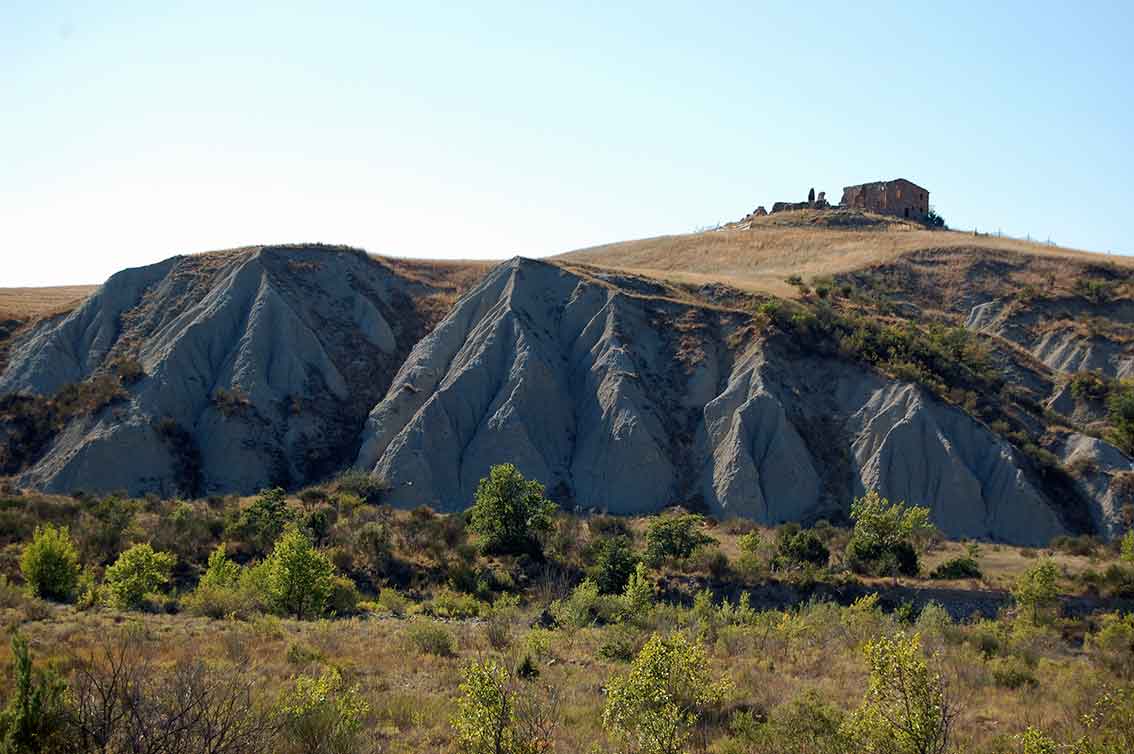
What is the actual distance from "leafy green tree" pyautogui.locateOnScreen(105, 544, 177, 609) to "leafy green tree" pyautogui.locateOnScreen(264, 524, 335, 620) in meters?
3.52

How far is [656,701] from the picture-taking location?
13.2 m

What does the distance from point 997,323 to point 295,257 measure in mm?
48680

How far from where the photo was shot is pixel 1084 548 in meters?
39.8

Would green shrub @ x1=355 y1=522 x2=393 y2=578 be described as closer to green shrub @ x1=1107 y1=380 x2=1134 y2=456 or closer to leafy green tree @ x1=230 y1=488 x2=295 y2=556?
leafy green tree @ x1=230 y1=488 x2=295 y2=556

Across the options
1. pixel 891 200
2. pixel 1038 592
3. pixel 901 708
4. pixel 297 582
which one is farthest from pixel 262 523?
pixel 891 200

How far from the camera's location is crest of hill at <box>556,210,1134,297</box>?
7650cm

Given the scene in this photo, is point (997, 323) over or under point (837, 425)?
over

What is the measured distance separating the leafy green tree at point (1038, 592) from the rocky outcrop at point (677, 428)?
13492 mm

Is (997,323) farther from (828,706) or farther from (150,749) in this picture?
(150,749)

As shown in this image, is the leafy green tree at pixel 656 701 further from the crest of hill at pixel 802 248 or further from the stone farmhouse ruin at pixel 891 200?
the stone farmhouse ruin at pixel 891 200

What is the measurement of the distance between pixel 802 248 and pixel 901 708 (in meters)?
75.0

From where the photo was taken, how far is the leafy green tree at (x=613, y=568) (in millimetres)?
33406

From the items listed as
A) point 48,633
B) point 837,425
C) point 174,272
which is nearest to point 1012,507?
point 837,425

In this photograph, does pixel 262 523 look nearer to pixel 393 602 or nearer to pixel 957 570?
pixel 393 602
